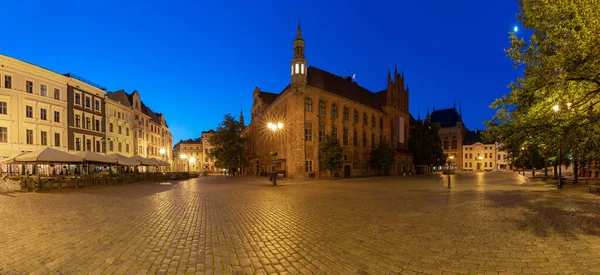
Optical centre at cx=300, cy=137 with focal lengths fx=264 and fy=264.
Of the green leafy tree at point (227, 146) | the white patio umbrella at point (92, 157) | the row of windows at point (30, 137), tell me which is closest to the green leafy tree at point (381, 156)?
the green leafy tree at point (227, 146)

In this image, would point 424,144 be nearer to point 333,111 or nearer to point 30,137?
point 333,111

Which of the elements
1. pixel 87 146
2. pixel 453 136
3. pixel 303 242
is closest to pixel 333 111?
pixel 87 146

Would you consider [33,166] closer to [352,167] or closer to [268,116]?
[268,116]

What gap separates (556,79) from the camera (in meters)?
8.50

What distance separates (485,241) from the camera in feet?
18.7

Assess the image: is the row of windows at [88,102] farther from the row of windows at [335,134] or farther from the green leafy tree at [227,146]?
the row of windows at [335,134]

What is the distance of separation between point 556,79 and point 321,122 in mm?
31409

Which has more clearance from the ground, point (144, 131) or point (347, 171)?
point (144, 131)

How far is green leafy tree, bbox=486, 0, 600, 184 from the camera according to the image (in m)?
7.37

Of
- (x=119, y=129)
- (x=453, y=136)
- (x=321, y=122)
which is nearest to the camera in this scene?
(x=321, y=122)

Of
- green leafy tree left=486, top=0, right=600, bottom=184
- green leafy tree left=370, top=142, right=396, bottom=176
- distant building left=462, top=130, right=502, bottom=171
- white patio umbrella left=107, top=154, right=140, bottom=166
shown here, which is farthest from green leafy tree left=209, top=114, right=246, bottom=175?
distant building left=462, top=130, right=502, bottom=171

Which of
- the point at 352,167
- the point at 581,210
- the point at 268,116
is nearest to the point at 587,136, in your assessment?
the point at 581,210

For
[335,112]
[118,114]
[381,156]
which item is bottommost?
[381,156]

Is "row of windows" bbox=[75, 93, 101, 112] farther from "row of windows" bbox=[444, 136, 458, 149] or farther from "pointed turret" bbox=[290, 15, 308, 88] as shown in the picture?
"row of windows" bbox=[444, 136, 458, 149]
